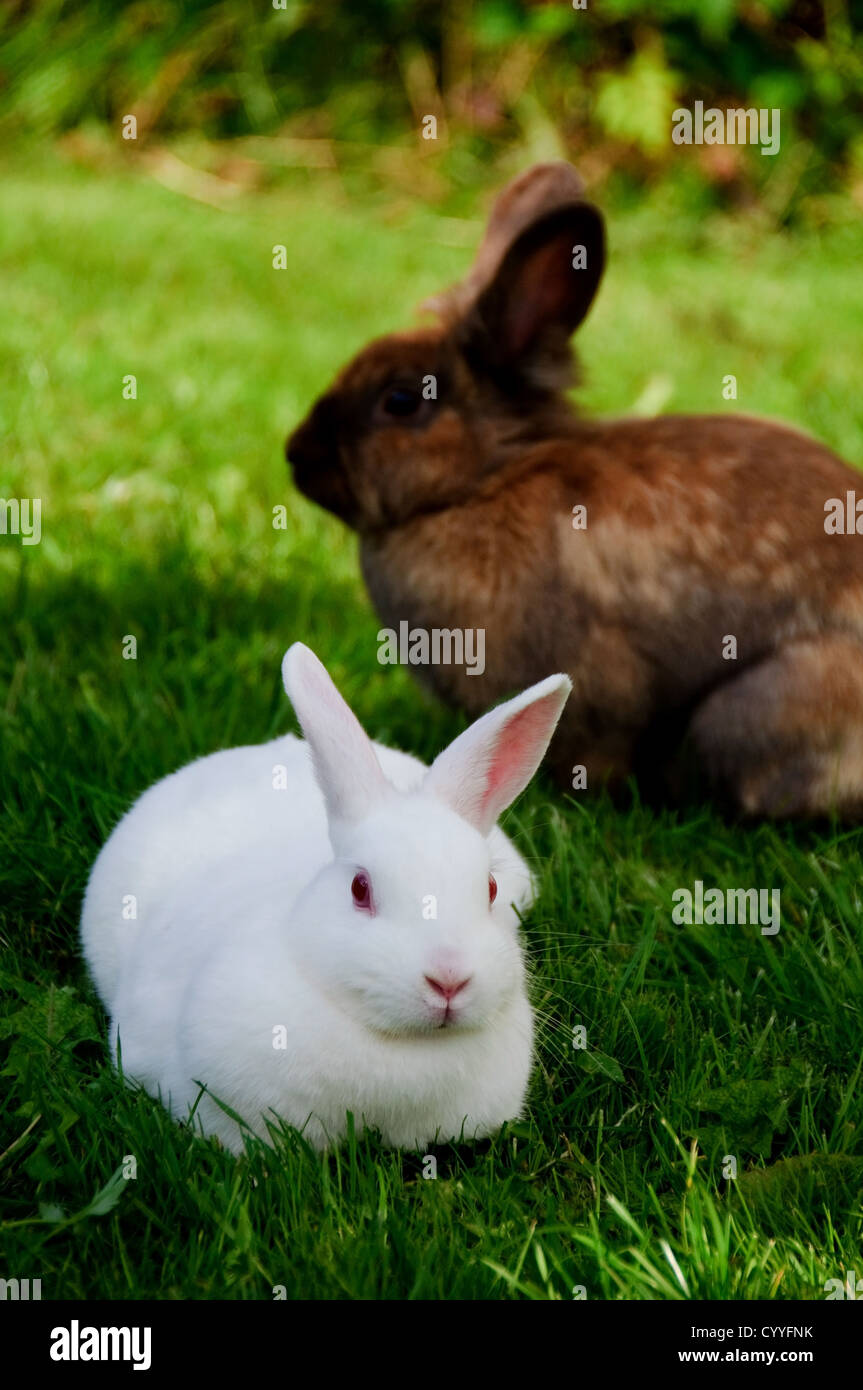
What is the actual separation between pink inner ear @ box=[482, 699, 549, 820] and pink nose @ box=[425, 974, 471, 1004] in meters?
0.35

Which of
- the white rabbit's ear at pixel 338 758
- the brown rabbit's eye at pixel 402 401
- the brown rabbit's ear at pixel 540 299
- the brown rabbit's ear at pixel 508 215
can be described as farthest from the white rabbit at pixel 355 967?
the brown rabbit's ear at pixel 508 215

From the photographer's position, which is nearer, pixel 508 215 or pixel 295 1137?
pixel 295 1137

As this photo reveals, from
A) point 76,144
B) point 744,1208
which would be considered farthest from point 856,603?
point 76,144

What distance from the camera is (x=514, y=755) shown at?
7.72 ft

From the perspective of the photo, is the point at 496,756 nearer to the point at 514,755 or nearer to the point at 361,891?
the point at 514,755

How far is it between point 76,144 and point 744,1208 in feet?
33.1

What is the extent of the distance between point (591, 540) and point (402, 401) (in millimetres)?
614

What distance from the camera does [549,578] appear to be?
3.56 metres

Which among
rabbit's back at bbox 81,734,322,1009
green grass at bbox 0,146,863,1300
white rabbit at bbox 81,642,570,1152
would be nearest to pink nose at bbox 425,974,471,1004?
white rabbit at bbox 81,642,570,1152

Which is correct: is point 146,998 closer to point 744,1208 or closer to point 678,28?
point 744,1208

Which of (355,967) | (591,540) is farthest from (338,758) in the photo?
(591,540)

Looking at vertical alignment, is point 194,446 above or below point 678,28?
below

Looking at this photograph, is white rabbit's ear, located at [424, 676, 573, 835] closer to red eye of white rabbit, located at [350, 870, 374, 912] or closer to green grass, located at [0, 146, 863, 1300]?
red eye of white rabbit, located at [350, 870, 374, 912]
